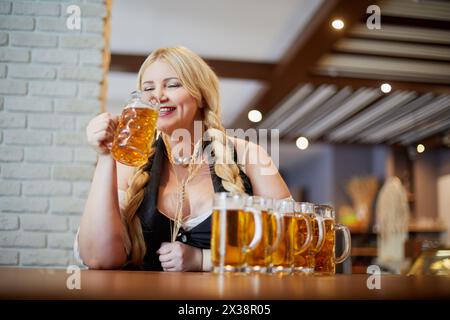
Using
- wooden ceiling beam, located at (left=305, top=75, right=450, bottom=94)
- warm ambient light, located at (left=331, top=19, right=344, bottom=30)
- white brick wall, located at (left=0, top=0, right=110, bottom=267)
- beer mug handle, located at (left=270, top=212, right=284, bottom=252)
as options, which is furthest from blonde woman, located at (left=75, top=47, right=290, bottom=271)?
wooden ceiling beam, located at (left=305, top=75, right=450, bottom=94)

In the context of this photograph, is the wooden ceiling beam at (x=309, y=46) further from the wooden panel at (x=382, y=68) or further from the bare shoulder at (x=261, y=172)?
the bare shoulder at (x=261, y=172)

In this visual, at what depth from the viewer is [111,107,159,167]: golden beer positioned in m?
1.38

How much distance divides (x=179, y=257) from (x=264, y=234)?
1.71 ft

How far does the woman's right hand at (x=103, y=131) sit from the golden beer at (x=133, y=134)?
0.02 m

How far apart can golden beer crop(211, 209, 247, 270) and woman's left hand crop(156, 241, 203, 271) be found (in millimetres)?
463

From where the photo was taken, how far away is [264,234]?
3.80 ft

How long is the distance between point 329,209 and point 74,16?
1.84 m

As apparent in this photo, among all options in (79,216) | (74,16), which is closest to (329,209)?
(79,216)

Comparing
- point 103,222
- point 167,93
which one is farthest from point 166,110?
point 103,222

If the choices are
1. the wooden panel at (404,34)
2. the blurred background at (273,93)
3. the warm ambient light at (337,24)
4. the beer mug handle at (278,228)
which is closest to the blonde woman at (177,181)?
the blurred background at (273,93)

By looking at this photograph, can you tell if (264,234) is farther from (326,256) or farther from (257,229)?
(326,256)

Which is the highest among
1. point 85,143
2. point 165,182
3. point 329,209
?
point 85,143

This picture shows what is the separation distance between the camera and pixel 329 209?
Result: 4.56 ft
